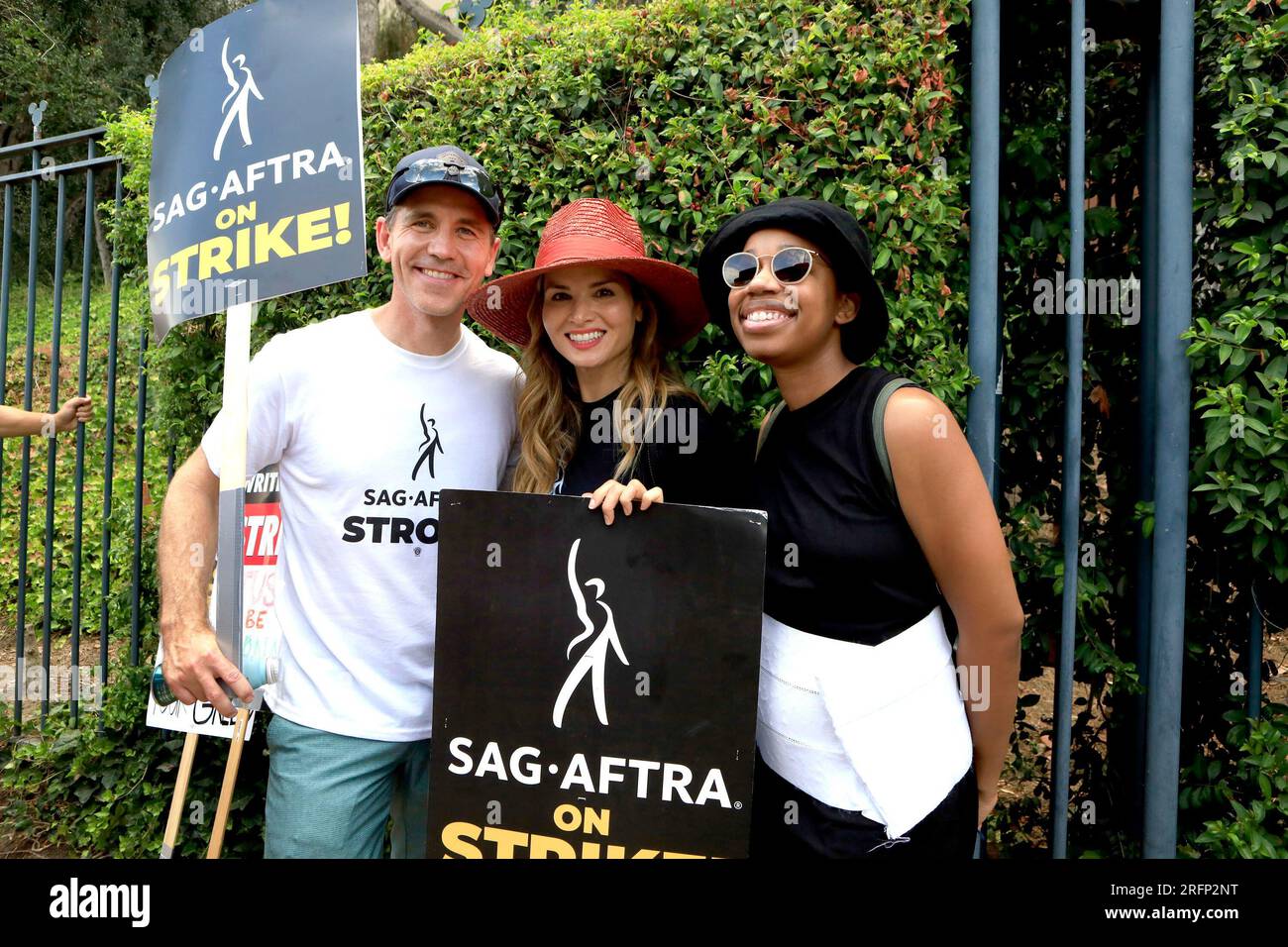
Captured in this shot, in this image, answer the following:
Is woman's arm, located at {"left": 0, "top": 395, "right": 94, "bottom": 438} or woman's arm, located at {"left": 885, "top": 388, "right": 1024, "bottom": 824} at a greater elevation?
woman's arm, located at {"left": 0, "top": 395, "right": 94, "bottom": 438}

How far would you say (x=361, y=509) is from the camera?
2.36m

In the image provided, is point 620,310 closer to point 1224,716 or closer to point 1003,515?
point 1003,515

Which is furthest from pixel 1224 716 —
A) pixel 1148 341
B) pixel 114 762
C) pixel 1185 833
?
pixel 114 762

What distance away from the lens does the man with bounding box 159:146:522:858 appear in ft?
7.71

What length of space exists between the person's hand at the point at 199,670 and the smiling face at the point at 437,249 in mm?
1012

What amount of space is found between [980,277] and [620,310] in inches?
45.1

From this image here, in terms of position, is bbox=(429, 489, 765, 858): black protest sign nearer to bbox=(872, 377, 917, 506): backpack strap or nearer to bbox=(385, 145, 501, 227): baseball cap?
bbox=(872, 377, 917, 506): backpack strap

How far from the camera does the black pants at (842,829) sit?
197 cm

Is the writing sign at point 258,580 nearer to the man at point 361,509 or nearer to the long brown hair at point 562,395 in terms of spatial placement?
the man at point 361,509

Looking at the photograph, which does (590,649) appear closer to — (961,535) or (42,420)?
(961,535)

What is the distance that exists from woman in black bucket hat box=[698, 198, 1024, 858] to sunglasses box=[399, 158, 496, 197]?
74 centimetres
